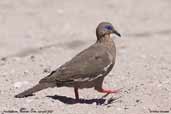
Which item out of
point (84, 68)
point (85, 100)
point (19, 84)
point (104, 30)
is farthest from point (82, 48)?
point (84, 68)

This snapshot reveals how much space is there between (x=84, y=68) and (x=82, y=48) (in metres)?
5.48

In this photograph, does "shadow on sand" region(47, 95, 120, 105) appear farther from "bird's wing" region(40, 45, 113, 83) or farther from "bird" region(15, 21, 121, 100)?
"bird's wing" region(40, 45, 113, 83)

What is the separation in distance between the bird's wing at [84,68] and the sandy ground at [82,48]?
35cm

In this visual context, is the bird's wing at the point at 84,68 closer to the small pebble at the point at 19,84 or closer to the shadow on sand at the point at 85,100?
the shadow on sand at the point at 85,100

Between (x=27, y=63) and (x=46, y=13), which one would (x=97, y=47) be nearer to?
(x=27, y=63)

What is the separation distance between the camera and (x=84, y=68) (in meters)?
10.7

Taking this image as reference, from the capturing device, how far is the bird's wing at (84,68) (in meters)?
10.7

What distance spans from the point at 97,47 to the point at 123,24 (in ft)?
26.8

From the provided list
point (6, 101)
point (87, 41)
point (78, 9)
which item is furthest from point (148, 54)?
point (78, 9)

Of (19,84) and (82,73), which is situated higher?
(82,73)

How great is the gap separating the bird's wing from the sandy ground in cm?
35

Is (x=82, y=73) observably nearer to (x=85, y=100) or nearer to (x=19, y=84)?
(x=85, y=100)

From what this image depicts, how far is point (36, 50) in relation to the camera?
16.0 meters

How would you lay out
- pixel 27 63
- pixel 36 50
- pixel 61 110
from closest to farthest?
pixel 61 110, pixel 27 63, pixel 36 50
